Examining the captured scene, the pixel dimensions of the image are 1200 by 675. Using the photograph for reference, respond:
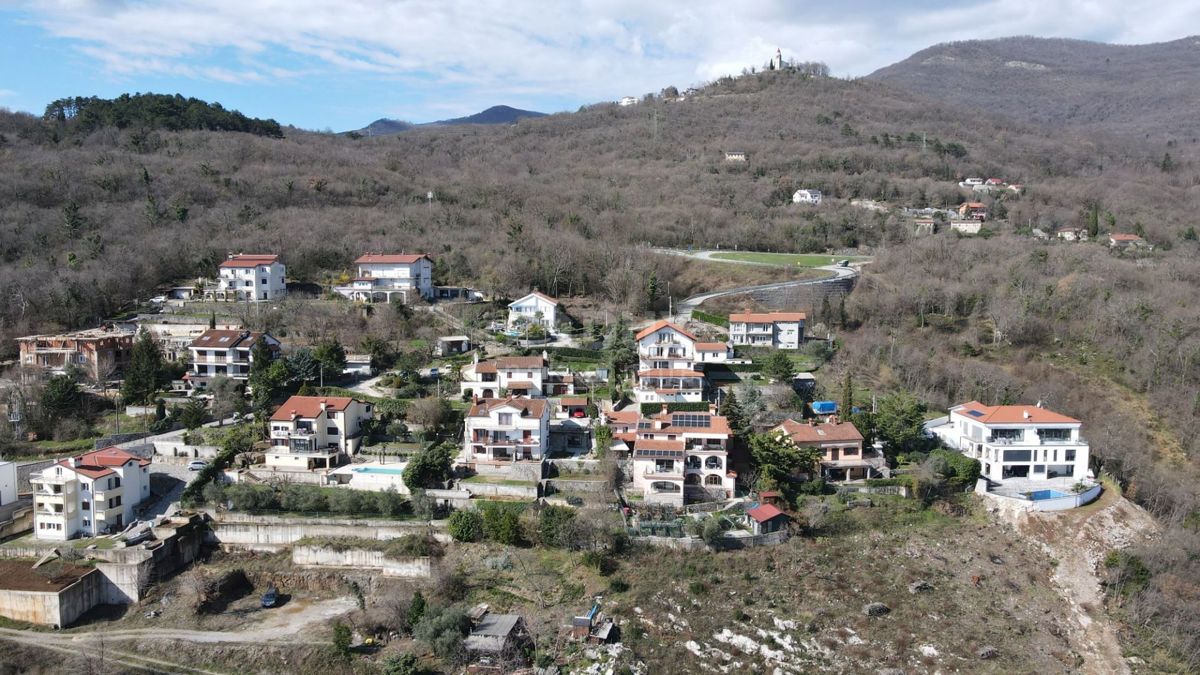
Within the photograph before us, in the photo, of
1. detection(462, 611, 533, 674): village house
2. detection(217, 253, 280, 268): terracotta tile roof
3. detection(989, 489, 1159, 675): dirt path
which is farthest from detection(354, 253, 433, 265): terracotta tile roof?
detection(989, 489, 1159, 675): dirt path

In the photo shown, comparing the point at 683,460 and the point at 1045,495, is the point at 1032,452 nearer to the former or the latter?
the point at 1045,495

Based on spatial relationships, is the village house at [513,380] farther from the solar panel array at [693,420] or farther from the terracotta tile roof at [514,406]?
the solar panel array at [693,420]

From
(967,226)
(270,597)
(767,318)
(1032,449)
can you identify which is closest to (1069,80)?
(967,226)

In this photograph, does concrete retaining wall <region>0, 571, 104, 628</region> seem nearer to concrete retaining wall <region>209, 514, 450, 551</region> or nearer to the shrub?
concrete retaining wall <region>209, 514, 450, 551</region>

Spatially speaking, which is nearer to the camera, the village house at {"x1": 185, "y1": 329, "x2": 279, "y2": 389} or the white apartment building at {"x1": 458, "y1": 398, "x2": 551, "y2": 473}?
the white apartment building at {"x1": 458, "y1": 398, "x2": 551, "y2": 473}

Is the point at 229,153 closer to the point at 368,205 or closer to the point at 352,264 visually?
the point at 368,205

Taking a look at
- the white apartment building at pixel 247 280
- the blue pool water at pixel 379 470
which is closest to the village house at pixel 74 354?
the white apartment building at pixel 247 280

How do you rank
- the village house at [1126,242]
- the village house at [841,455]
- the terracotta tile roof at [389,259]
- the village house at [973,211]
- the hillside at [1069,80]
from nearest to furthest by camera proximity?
the village house at [841,455] → the terracotta tile roof at [389,259] → the village house at [1126,242] → the village house at [973,211] → the hillside at [1069,80]
